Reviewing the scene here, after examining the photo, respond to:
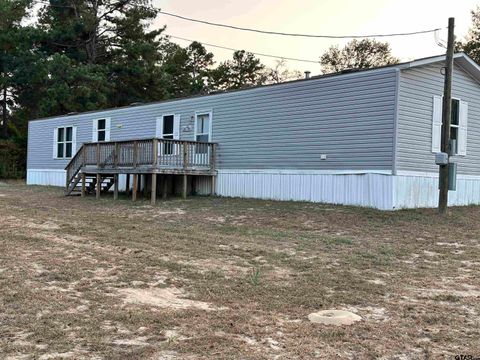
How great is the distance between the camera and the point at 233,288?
17.6 ft

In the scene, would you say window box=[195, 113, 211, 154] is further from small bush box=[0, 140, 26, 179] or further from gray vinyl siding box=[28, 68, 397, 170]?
small bush box=[0, 140, 26, 179]

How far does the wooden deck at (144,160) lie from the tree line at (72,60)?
42.6 ft

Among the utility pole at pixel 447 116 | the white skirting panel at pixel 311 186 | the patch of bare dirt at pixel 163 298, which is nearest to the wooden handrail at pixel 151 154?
the white skirting panel at pixel 311 186

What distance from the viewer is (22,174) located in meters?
27.7

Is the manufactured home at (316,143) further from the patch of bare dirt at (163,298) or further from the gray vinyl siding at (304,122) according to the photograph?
the patch of bare dirt at (163,298)

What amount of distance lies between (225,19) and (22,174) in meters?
15.0

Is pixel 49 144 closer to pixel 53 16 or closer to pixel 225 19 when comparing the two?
pixel 225 19

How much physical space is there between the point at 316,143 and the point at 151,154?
4594mm

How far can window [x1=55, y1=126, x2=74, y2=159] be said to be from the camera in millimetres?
20953

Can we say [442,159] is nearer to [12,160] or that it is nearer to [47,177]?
[47,177]

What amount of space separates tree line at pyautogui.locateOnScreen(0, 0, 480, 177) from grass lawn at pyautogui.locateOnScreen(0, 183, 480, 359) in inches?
787

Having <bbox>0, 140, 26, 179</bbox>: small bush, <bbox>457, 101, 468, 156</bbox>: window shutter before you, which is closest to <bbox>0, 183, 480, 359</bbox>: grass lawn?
<bbox>457, 101, 468, 156</bbox>: window shutter

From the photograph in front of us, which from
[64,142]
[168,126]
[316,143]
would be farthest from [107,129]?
[316,143]

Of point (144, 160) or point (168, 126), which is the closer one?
point (144, 160)
